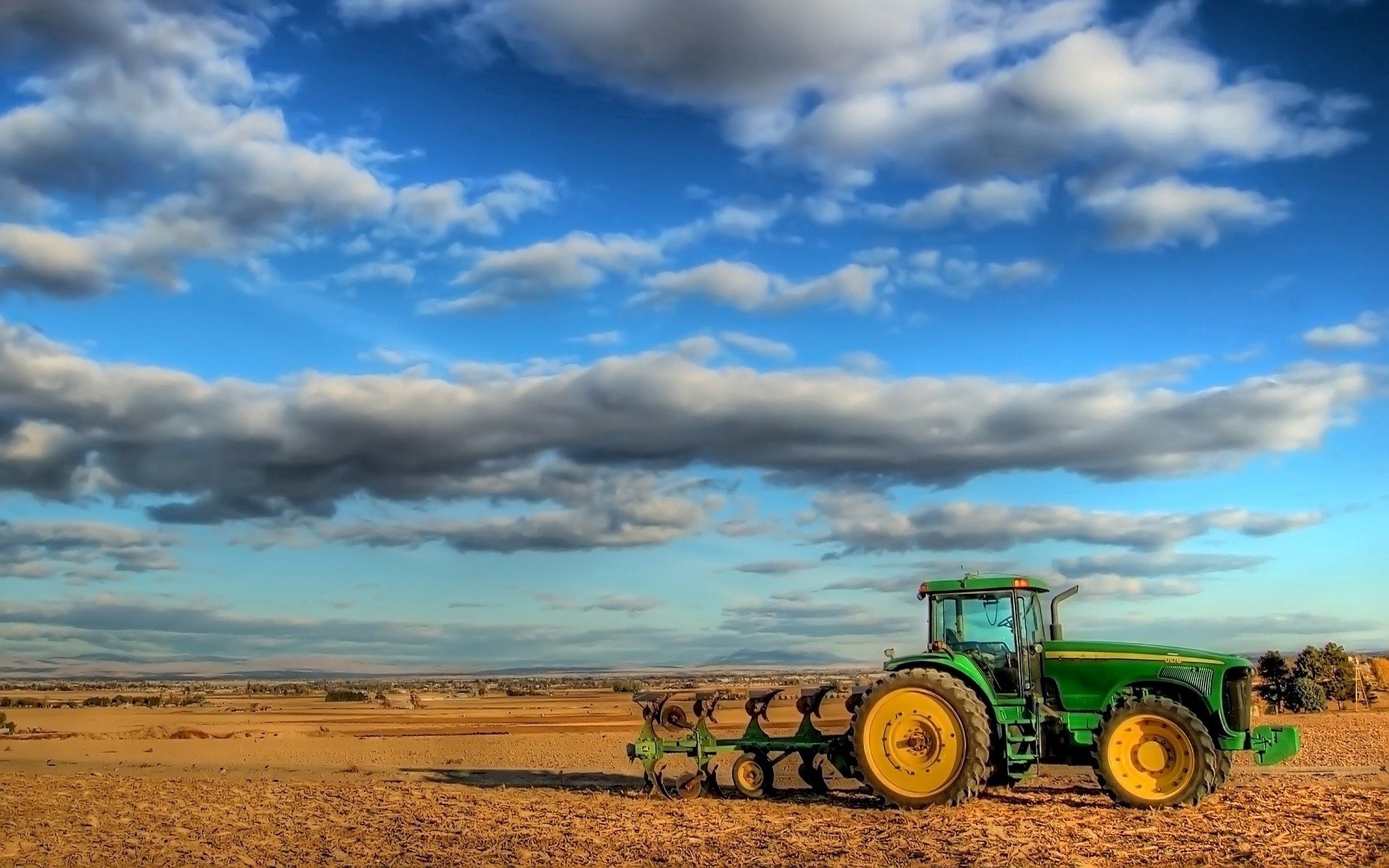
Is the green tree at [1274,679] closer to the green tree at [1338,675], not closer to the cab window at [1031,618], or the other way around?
the green tree at [1338,675]

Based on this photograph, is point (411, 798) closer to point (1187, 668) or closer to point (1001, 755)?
point (1001, 755)

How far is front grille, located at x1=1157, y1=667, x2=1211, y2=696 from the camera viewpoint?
1392 centimetres

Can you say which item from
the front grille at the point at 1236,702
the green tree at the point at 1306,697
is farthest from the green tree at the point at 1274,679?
the front grille at the point at 1236,702

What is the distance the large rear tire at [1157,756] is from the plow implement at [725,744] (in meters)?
3.27

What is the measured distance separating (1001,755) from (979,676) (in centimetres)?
112

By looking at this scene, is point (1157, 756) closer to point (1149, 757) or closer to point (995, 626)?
point (1149, 757)

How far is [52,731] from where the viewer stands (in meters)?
38.3

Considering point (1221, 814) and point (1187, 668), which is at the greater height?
point (1187, 668)

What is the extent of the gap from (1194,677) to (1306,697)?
84.7ft

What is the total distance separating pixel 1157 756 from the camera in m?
13.4

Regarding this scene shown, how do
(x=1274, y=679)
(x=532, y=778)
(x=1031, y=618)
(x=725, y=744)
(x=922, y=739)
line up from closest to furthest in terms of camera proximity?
(x=922, y=739) < (x=1031, y=618) < (x=725, y=744) < (x=532, y=778) < (x=1274, y=679)

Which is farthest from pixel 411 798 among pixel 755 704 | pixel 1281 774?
pixel 1281 774

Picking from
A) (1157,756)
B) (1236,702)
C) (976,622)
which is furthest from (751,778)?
(1236,702)

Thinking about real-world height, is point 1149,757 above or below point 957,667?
below
